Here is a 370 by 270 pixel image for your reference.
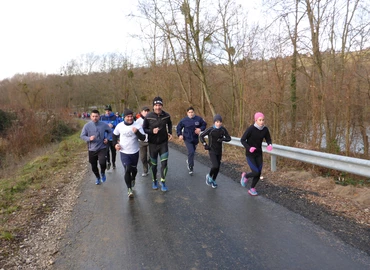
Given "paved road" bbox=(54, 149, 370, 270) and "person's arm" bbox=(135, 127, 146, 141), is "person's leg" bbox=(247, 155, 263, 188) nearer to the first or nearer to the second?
"paved road" bbox=(54, 149, 370, 270)

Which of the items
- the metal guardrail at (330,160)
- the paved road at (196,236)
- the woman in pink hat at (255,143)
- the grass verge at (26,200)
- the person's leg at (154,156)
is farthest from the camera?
the person's leg at (154,156)

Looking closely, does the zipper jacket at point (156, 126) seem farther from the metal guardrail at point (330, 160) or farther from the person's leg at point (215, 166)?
the metal guardrail at point (330, 160)

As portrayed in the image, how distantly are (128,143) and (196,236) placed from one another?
286 centimetres

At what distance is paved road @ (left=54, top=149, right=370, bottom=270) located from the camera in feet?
10.7

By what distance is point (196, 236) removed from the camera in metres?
3.94

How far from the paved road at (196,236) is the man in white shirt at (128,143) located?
571 millimetres

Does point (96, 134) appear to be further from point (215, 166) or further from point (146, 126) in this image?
point (215, 166)

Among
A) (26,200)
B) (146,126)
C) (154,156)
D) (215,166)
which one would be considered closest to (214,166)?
(215,166)

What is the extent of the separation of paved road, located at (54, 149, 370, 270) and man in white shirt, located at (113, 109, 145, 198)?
57 cm

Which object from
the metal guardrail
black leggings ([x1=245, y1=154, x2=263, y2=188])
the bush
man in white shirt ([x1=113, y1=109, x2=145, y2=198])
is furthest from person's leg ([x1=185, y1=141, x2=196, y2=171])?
the bush

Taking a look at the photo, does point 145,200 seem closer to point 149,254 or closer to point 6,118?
point 149,254

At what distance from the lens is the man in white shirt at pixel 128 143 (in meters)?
6.03

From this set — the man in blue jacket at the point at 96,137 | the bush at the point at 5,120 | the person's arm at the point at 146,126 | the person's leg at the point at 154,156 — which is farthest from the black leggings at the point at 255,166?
the bush at the point at 5,120

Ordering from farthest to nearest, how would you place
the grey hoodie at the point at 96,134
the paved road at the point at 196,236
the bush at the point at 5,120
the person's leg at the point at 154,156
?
the bush at the point at 5,120 → the grey hoodie at the point at 96,134 → the person's leg at the point at 154,156 → the paved road at the point at 196,236
